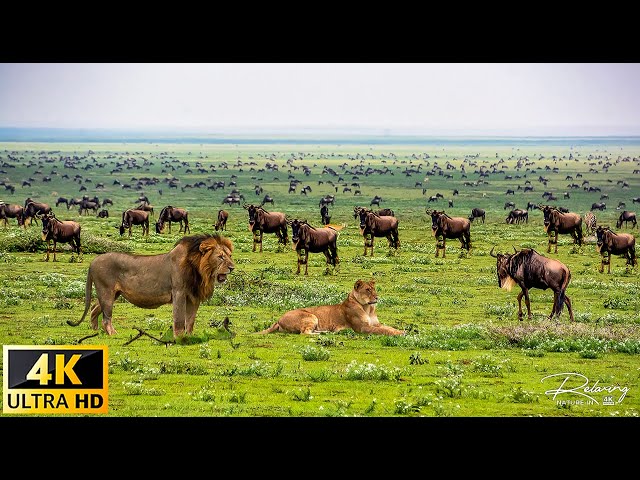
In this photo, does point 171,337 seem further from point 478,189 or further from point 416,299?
point 478,189

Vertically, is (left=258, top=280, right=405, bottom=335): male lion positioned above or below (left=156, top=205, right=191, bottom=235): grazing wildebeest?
below

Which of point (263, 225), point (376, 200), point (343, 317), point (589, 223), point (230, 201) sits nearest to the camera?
point (343, 317)

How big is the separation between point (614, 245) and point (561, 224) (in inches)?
126

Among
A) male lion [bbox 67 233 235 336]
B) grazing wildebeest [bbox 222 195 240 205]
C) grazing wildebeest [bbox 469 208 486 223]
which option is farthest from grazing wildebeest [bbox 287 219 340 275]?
grazing wildebeest [bbox 469 208 486 223]

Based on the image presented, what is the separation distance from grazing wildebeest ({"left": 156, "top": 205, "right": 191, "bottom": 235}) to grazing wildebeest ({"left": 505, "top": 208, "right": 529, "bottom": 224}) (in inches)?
566

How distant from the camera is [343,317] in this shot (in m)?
20.6

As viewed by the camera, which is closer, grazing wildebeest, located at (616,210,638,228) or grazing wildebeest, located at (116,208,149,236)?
grazing wildebeest, located at (116,208,149,236)

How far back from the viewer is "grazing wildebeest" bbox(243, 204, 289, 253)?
2834cm

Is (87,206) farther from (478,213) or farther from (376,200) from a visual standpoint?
(478,213)

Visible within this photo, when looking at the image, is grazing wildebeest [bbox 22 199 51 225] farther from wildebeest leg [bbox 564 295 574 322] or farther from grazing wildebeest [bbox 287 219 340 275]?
wildebeest leg [bbox 564 295 574 322]

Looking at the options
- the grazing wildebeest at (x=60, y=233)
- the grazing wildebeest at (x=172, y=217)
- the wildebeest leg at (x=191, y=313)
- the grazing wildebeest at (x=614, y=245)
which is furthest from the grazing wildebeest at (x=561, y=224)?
the wildebeest leg at (x=191, y=313)

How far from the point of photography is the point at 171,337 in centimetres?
1970

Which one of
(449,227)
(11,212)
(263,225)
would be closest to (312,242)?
(263,225)

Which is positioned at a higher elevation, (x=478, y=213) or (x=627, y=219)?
(x=627, y=219)
